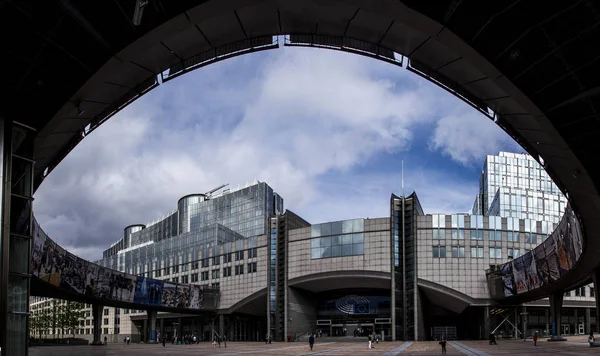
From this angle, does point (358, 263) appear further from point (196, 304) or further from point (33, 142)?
point (33, 142)

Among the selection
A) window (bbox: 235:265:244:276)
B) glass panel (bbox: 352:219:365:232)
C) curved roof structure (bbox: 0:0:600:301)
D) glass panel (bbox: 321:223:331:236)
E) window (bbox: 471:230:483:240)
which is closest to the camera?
curved roof structure (bbox: 0:0:600:301)

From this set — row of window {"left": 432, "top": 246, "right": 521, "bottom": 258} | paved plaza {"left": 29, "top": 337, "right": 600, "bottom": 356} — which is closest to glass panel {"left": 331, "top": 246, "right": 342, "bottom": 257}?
row of window {"left": 432, "top": 246, "right": 521, "bottom": 258}

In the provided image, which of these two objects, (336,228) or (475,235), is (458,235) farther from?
(336,228)

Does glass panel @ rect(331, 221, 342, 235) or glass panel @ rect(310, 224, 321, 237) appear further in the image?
glass panel @ rect(310, 224, 321, 237)

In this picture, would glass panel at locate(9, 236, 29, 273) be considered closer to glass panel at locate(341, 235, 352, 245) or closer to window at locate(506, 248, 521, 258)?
glass panel at locate(341, 235, 352, 245)

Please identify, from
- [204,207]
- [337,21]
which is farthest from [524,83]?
[204,207]

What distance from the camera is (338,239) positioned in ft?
313

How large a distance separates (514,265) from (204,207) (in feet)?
407

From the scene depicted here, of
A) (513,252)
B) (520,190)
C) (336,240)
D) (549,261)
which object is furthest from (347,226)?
(520,190)

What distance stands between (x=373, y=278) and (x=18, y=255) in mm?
75241

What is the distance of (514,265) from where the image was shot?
73438 mm

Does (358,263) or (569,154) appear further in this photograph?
(358,263)

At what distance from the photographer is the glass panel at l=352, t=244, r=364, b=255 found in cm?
9294

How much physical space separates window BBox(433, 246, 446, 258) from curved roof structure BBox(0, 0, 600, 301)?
65756 mm
